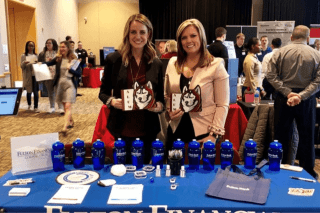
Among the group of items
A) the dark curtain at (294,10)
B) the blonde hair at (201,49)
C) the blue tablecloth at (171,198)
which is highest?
the dark curtain at (294,10)

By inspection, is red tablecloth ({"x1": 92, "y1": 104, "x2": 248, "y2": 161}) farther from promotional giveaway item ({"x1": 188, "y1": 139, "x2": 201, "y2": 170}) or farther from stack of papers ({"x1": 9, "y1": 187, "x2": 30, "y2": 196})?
stack of papers ({"x1": 9, "y1": 187, "x2": 30, "y2": 196})

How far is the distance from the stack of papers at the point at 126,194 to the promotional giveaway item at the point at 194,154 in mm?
330

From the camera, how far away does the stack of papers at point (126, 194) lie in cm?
132

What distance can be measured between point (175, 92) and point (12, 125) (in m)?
4.46

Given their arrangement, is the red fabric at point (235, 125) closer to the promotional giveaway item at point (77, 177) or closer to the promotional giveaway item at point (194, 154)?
the promotional giveaway item at point (194, 154)

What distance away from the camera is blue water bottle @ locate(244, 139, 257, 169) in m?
1.62

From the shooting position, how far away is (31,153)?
5.36ft

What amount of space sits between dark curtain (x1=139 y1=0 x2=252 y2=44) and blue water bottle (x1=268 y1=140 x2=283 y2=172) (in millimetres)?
12447

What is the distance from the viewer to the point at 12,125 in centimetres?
547

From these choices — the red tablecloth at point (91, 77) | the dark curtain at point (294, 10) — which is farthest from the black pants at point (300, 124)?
the dark curtain at point (294, 10)

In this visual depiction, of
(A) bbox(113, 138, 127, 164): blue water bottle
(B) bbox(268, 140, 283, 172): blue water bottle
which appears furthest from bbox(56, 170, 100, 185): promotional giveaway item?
(B) bbox(268, 140, 283, 172): blue water bottle

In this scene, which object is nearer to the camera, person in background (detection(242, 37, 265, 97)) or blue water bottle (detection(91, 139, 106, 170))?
blue water bottle (detection(91, 139, 106, 170))

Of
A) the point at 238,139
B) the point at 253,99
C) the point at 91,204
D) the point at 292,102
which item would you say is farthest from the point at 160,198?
the point at 253,99

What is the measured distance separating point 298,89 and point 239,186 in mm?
1875
